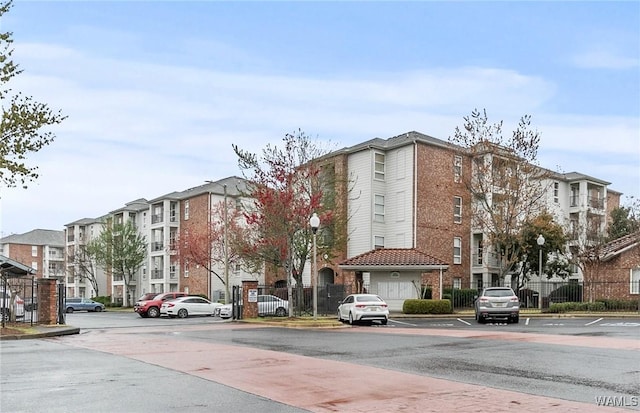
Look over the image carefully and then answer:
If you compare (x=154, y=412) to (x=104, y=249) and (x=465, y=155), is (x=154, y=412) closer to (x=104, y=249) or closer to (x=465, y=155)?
(x=465, y=155)

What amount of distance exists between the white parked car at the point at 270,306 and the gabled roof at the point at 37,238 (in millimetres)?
77287

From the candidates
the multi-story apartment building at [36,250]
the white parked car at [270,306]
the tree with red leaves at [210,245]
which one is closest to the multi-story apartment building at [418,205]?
the white parked car at [270,306]

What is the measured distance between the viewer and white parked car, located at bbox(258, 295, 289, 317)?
36.4 meters

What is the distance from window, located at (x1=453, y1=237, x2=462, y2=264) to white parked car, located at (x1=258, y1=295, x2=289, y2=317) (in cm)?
1685

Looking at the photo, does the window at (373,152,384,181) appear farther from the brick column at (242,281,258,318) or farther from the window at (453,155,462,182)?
the brick column at (242,281,258,318)

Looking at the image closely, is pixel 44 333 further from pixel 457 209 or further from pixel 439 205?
pixel 457 209

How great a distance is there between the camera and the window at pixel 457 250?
48.6 metres

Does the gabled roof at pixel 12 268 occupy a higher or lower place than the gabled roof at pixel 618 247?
lower

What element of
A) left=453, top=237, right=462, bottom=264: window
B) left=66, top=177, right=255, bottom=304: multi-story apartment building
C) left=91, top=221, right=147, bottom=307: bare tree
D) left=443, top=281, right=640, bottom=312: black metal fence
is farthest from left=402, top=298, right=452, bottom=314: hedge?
left=91, top=221, right=147, bottom=307: bare tree

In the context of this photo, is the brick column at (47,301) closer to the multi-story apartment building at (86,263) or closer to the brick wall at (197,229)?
the brick wall at (197,229)

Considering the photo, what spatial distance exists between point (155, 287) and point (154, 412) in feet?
203

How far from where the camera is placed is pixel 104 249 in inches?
2653

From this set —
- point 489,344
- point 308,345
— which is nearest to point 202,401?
point 308,345

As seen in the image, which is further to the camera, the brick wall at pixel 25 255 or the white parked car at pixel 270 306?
the brick wall at pixel 25 255
